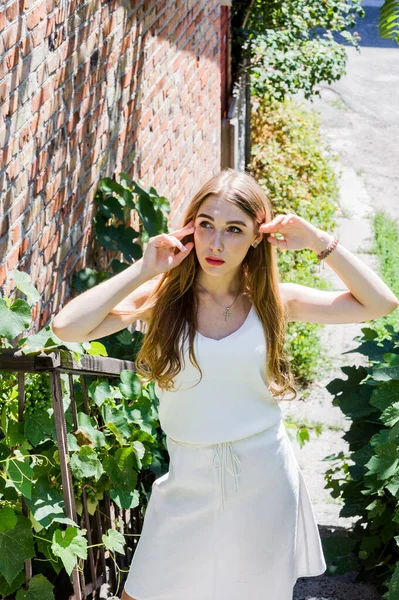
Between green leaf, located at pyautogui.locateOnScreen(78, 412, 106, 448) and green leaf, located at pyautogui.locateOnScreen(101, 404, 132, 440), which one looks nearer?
green leaf, located at pyautogui.locateOnScreen(78, 412, 106, 448)

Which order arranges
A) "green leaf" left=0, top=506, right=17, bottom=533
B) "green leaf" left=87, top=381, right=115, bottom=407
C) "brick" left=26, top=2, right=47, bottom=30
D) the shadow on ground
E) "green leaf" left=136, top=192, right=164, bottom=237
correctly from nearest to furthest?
"green leaf" left=0, top=506, right=17, bottom=533, "green leaf" left=87, top=381, right=115, bottom=407, "brick" left=26, top=2, right=47, bottom=30, the shadow on ground, "green leaf" left=136, top=192, right=164, bottom=237

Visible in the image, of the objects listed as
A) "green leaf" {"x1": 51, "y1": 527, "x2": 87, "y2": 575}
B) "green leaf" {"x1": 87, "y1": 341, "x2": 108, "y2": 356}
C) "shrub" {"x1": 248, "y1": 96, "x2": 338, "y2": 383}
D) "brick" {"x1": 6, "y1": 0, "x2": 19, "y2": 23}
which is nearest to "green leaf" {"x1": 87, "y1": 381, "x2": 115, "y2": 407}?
"green leaf" {"x1": 87, "y1": 341, "x2": 108, "y2": 356}

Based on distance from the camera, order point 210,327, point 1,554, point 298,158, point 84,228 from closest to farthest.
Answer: point 1,554 → point 210,327 → point 84,228 → point 298,158

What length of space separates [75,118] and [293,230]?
63.2 inches

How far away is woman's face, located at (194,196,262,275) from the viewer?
2469mm

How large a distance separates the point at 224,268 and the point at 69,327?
458 mm

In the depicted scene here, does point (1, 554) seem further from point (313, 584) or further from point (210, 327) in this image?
point (313, 584)

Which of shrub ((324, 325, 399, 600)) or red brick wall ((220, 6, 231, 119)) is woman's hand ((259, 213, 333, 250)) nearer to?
shrub ((324, 325, 399, 600))

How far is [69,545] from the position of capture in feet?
8.24

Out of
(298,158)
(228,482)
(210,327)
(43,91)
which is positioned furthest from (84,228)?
(298,158)

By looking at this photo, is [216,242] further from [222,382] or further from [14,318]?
[14,318]

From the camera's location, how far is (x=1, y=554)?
93.7 inches

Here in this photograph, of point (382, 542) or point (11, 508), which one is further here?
point (382, 542)

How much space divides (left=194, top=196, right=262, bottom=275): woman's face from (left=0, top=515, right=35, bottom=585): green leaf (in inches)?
34.2
